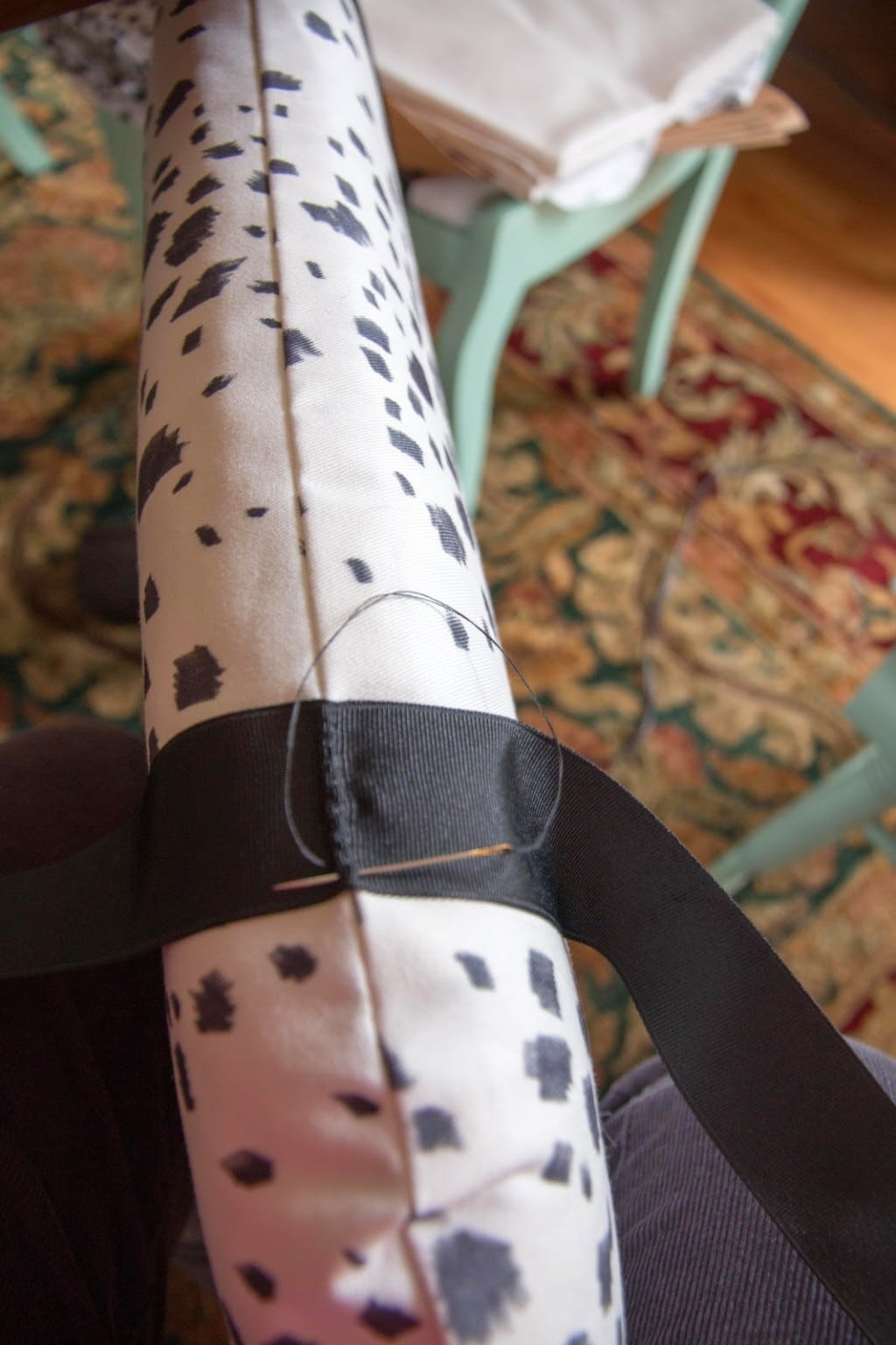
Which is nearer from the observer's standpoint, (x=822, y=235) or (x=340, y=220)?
(x=340, y=220)

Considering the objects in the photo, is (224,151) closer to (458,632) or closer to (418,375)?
(418,375)

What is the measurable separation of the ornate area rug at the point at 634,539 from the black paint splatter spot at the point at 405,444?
0.71 m

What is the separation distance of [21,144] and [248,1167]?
1.81 metres

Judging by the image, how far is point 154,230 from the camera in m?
0.44

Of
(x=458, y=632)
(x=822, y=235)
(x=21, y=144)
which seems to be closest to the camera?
(x=458, y=632)

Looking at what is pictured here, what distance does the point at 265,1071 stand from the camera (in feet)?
0.82

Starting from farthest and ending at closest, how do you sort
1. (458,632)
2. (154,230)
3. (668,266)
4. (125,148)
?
(668,266) < (125,148) < (154,230) < (458,632)

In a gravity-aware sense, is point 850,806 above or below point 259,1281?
below

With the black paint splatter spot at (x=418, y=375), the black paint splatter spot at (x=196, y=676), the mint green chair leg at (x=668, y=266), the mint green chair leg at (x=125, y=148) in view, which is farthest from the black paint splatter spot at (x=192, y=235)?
the mint green chair leg at (x=668, y=266)

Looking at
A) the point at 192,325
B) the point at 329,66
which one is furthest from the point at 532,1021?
the point at 329,66

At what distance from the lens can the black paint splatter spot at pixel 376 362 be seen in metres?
0.38

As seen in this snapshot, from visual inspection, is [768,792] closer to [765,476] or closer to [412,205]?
[765,476]

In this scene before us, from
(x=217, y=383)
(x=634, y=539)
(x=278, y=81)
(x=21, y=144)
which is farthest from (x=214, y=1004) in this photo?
(x=21, y=144)

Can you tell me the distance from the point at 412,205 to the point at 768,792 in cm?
81
